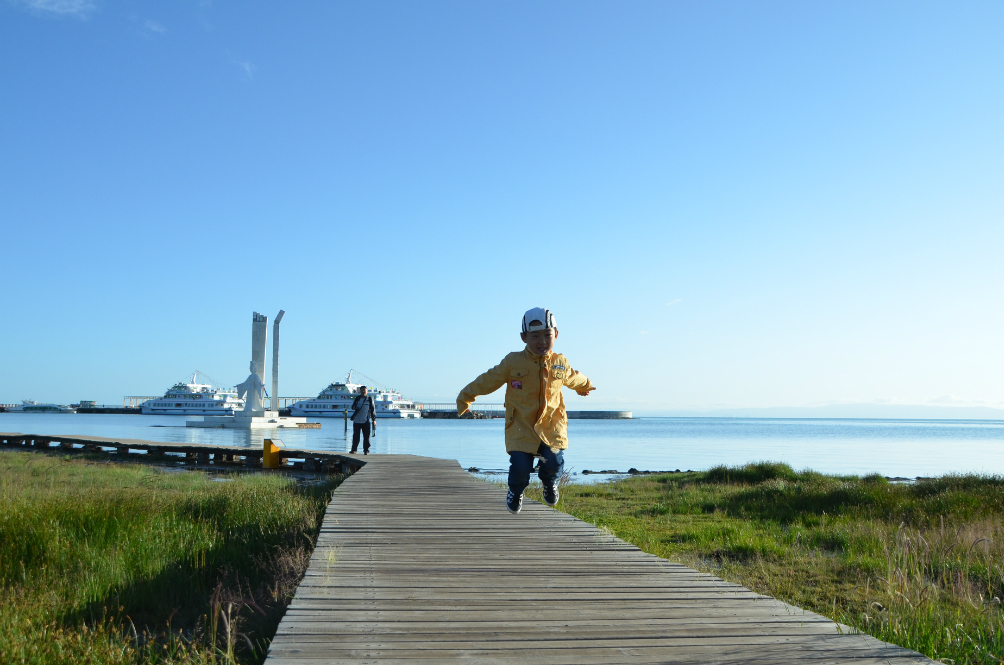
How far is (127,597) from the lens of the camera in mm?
5312

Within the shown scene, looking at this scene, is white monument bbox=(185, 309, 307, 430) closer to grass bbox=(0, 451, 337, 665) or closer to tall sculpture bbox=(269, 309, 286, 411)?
tall sculpture bbox=(269, 309, 286, 411)

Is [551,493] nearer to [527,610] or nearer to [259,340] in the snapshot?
[527,610]

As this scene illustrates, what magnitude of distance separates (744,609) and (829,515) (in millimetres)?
9295

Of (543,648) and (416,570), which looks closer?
(543,648)

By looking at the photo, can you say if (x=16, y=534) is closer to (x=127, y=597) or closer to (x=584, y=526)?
(x=127, y=597)

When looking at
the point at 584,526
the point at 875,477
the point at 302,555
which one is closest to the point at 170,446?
the point at 302,555

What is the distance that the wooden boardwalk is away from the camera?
106 inches

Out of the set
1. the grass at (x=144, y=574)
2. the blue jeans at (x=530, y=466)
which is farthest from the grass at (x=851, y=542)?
the grass at (x=144, y=574)

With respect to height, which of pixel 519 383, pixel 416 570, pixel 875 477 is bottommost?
pixel 875 477

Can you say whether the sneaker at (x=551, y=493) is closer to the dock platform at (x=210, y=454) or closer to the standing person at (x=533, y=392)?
the standing person at (x=533, y=392)

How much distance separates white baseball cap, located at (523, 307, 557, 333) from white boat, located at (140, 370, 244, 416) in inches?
4699

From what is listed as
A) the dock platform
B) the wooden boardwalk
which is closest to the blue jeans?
the wooden boardwalk

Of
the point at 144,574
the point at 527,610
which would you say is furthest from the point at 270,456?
the point at 527,610

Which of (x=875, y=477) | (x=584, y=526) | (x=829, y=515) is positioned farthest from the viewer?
(x=875, y=477)
